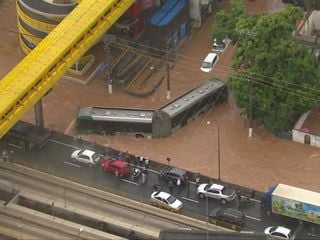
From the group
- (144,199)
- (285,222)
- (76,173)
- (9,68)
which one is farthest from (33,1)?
(285,222)

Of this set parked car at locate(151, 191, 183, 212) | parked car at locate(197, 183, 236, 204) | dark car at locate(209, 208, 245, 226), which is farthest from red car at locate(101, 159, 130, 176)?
dark car at locate(209, 208, 245, 226)

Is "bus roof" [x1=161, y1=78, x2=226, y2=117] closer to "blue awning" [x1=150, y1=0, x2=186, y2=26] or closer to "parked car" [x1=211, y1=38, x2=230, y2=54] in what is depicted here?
"parked car" [x1=211, y1=38, x2=230, y2=54]

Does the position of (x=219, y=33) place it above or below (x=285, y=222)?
above

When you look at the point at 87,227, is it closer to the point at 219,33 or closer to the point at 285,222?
the point at 285,222

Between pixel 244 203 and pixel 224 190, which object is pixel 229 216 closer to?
pixel 244 203

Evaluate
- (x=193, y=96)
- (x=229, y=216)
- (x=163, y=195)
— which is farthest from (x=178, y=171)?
(x=193, y=96)

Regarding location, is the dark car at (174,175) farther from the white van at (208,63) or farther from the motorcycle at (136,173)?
the white van at (208,63)

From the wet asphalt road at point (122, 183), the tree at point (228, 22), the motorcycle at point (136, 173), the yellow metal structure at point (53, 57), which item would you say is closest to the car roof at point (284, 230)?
the wet asphalt road at point (122, 183)
